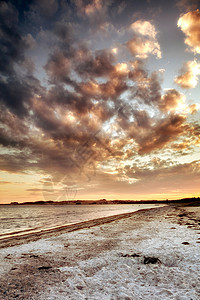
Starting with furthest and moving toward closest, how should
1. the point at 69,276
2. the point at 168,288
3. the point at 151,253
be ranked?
the point at 151,253, the point at 69,276, the point at 168,288

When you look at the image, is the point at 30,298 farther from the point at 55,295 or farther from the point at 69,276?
the point at 69,276

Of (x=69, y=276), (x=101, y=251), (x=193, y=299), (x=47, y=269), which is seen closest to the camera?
(x=193, y=299)

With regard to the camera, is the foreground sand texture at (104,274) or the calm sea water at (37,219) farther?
the calm sea water at (37,219)

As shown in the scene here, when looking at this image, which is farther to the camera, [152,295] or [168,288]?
[168,288]

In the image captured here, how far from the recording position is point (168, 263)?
21.7 ft

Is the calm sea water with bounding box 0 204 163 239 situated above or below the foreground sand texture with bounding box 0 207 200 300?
below

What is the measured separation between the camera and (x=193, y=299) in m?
4.04

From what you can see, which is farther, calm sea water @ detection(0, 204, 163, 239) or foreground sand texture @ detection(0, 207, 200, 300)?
calm sea water @ detection(0, 204, 163, 239)

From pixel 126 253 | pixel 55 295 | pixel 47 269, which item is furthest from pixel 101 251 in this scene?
pixel 55 295

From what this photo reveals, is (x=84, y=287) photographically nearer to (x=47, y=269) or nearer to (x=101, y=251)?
(x=47, y=269)

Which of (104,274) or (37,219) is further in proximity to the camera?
(37,219)

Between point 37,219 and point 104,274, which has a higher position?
point 104,274

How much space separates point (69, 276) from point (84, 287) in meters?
1.09

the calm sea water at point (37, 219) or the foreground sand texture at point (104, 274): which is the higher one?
the foreground sand texture at point (104, 274)
